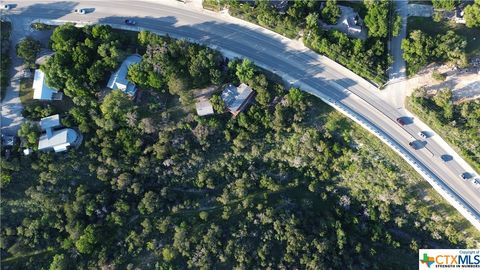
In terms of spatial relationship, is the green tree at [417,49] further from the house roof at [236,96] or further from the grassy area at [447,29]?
the house roof at [236,96]

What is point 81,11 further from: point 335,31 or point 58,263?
point 335,31

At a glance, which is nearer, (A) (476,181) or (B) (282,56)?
(A) (476,181)

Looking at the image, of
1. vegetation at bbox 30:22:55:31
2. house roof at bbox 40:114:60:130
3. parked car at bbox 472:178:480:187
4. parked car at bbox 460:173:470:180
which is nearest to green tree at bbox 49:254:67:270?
house roof at bbox 40:114:60:130

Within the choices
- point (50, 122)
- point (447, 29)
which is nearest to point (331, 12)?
point (447, 29)

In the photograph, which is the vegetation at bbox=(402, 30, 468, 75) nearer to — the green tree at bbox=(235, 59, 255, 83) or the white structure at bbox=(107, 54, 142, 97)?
the green tree at bbox=(235, 59, 255, 83)

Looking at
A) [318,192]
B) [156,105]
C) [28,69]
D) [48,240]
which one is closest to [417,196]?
[318,192]
